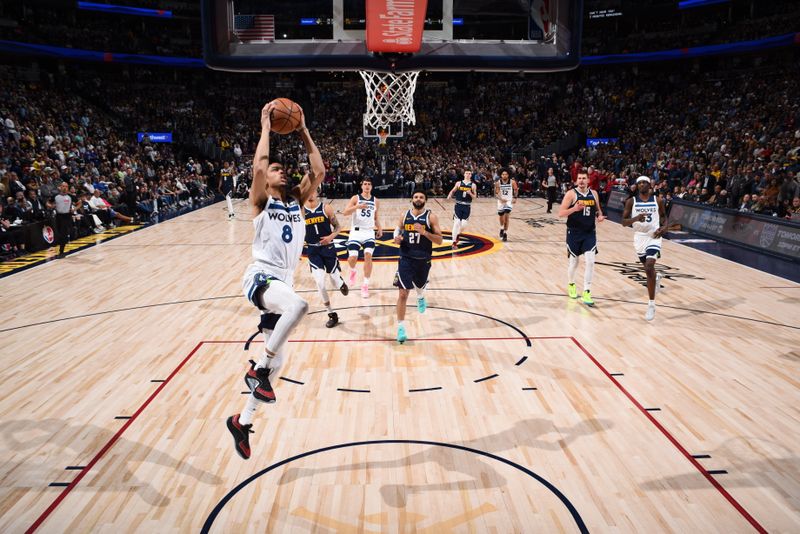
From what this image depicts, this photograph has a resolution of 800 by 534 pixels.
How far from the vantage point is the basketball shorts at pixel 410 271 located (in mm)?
7398

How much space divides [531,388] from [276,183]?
11.0 feet

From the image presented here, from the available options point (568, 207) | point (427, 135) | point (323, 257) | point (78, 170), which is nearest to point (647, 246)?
point (568, 207)

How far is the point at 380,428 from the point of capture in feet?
17.0

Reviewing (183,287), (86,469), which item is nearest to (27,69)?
(183,287)

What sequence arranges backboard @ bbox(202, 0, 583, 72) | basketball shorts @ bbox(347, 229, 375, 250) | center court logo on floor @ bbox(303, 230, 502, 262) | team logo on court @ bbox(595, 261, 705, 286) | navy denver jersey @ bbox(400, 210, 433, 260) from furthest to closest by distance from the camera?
1. center court logo on floor @ bbox(303, 230, 502, 262)
2. team logo on court @ bbox(595, 261, 705, 286)
3. basketball shorts @ bbox(347, 229, 375, 250)
4. backboard @ bbox(202, 0, 583, 72)
5. navy denver jersey @ bbox(400, 210, 433, 260)

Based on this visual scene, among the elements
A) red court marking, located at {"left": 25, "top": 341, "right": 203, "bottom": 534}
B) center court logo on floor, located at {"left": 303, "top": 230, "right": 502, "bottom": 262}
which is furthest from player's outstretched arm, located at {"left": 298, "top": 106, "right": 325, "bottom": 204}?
center court logo on floor, located at {"left": 303, "top": 230, "right": 502, "bottom": 262}

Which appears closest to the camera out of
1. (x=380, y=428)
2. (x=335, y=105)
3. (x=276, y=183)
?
(x=276, y=183)

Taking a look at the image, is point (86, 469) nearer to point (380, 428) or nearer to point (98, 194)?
point (380, 428)

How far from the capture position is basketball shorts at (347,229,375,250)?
9773 millimetres

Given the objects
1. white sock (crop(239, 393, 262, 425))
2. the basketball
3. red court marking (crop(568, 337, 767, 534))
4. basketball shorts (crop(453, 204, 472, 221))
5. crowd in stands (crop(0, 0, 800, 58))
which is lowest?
red court marking (crop(568, 337, 767, 534))

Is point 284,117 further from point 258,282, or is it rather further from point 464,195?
point 464,195

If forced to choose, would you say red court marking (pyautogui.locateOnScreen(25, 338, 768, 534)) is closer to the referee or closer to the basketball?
the basketball

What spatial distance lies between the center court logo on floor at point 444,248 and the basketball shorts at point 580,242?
4092 millimetres

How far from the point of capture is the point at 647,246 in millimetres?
8500
